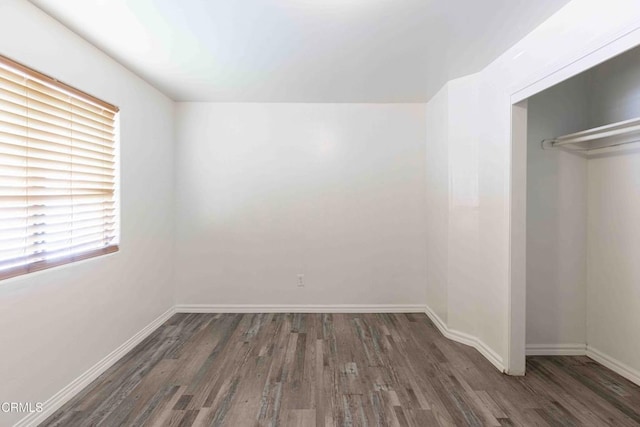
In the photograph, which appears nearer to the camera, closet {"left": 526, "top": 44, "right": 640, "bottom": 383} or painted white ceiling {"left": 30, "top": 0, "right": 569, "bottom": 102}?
painted white ceiling {"left": 30, "top": 0, "right": 569, "bottom": 102}

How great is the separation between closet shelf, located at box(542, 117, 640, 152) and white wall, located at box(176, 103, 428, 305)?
1419mm

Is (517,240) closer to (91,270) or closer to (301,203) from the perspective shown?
(301,203)

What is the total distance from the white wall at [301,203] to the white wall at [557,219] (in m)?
1.24

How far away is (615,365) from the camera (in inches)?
96.7

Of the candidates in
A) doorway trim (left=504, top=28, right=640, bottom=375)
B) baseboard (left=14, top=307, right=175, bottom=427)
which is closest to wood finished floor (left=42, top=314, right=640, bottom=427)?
baseboard (left=14, top=307, right=175, bottom=427)

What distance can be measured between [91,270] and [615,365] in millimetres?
4055

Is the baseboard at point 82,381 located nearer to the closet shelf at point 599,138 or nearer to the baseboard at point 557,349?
the baseboard at point 557,349

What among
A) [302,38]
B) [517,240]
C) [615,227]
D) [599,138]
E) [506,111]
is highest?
[302,38]

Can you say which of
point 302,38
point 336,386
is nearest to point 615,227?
point 336,386

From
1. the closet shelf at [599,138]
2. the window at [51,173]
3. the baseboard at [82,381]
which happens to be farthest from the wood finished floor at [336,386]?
the closet shelf at [599,138]

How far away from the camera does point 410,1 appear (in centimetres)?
180

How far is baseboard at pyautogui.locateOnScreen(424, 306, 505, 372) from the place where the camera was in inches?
100

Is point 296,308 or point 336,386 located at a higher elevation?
point 296,308

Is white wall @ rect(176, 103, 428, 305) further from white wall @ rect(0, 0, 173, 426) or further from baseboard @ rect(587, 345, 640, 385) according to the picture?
baseboard @ rect(587, 345, 640, 385)
